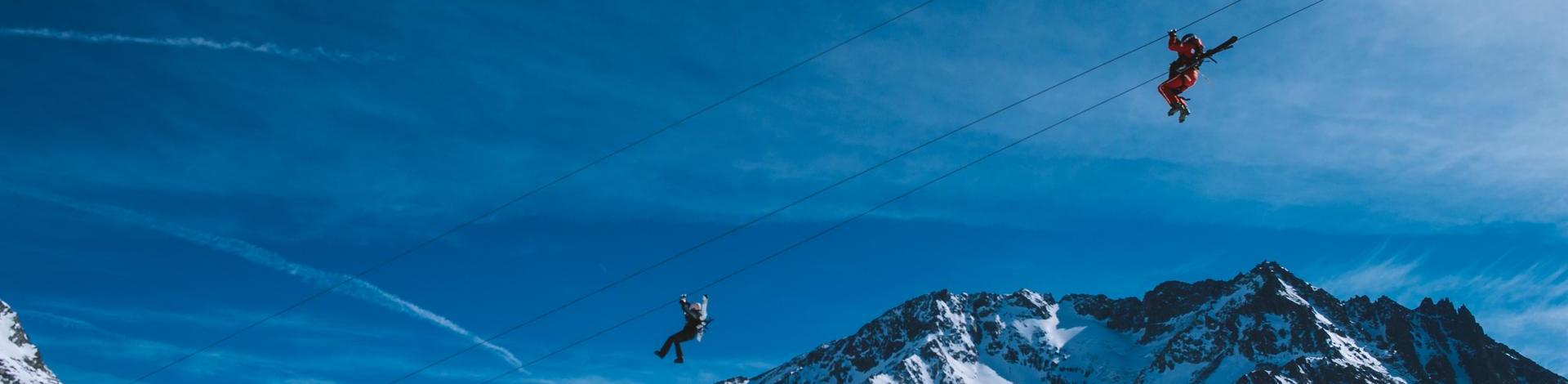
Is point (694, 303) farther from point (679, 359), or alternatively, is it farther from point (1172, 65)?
point (1172, 65)

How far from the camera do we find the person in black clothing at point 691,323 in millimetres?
32406

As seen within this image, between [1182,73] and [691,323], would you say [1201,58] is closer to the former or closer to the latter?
[1182,73]

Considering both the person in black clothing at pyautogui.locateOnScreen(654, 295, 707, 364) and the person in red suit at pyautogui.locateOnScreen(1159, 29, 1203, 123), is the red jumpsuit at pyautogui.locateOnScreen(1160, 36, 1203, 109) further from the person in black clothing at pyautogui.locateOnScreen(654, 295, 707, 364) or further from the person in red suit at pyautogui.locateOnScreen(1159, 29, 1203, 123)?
the person in black clothing at pyautogui.locateOnScreen(654, 295, 707, 364)

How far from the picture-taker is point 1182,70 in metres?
27.4

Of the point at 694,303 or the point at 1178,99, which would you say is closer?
the point at 1178,99

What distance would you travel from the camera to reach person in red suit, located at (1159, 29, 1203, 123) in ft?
89.2

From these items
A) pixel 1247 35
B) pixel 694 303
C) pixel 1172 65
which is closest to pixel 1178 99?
pixel 1172 65

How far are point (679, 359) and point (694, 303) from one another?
1.90m

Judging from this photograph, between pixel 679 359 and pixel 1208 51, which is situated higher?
pixel 1208 51

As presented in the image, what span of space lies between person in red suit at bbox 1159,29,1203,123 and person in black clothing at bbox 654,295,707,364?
14483 millimetres

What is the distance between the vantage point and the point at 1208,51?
26828mm

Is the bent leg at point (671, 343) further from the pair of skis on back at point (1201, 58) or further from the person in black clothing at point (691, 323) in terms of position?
the pair of skis on back at point (1201, 58)

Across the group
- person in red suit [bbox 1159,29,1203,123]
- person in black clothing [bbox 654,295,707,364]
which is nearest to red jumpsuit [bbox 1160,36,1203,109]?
person in red suit [bbox 1159,29,1203,123]

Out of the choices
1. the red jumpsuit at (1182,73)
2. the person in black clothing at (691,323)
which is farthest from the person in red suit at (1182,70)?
A: the person in black clothing at (691,323)
